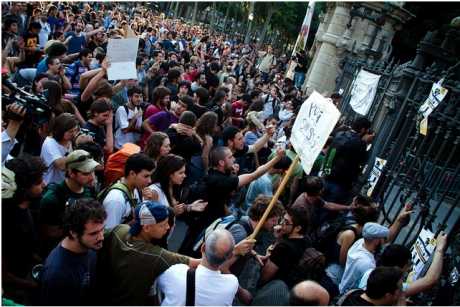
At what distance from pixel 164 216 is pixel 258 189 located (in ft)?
7.25

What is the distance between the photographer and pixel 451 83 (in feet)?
15.4

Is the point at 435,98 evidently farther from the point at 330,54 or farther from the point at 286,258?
the point at 330,54

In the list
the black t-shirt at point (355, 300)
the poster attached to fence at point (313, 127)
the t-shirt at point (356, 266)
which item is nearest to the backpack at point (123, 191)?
the poster attached to fence at point (313, 127)

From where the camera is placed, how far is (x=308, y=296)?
274 cm

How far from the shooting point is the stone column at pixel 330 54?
2023 cm

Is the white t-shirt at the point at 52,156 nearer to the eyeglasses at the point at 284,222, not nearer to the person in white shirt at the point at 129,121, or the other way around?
the person in white shirt at the point at 129,121

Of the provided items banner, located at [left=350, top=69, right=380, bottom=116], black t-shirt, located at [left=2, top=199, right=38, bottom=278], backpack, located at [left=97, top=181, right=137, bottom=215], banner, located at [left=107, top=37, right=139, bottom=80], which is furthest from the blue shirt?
black t-shirt, located at [left=2, top=199, right=38, bottom=278]

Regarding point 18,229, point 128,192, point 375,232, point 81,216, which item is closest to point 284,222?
point 375,232

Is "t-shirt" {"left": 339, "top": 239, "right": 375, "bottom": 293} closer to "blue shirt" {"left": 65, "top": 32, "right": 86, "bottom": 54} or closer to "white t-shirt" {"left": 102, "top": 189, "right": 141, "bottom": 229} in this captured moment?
"white t-shirt" {"left": 102, "top": 189, "right": 141, "bottom": 229}

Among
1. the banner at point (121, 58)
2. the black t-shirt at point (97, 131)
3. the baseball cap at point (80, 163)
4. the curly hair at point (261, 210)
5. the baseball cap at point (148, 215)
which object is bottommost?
the black t-shirt at point (97, 131)

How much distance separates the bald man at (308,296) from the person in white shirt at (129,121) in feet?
12.6

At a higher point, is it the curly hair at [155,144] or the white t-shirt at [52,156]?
the curly hair at [155,144]

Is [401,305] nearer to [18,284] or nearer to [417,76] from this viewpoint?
[18,284]

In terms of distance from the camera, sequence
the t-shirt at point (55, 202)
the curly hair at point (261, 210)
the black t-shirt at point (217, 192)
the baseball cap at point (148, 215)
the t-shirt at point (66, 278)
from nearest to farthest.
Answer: the t-shirt at point (66, 278) → the baseball cap at point (148, 215) → the t-shirt at point (55, 202) → the curly hair at point (261, 210) → the black t-shirt at point (217, 192)
